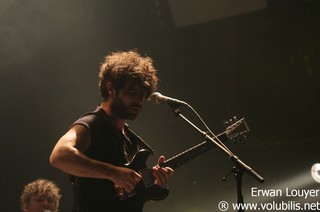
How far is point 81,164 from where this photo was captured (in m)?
1.98

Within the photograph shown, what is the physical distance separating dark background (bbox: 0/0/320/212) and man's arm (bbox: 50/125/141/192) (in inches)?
124

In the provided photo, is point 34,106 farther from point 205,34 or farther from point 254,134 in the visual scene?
point 254,134

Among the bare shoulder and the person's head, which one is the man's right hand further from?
the person's head

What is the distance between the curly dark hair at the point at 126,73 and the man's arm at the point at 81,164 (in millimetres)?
542

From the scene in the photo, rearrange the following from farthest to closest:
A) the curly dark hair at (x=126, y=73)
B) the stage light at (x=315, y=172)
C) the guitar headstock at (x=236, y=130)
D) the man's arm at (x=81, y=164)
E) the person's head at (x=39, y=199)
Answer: the stage light at (x=315, y=172) → the person's head at (x=39, y=199) → the guitar headstock at (x=236, y=130) → the curly dark hair at (x=126, y=73) → the man's arm at (x=81, y=164)

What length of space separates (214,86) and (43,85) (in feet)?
7.33

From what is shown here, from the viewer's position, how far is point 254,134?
530 cm

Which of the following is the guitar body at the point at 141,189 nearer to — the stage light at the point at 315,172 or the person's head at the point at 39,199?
the person's head at the point at 39,199

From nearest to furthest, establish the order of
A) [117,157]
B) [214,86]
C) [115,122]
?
A: [117,157]
[115,122]
[214,86]

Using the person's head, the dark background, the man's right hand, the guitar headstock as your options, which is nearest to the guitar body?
the man's right hand

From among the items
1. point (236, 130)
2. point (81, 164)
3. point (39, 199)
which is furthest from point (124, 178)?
point (39, 199)

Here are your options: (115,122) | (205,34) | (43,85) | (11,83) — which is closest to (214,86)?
(205,34)

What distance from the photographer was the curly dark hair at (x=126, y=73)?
8.42 feet

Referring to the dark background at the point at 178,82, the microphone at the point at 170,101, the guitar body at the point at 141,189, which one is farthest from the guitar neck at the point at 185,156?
the dark background at the point at 178,82
